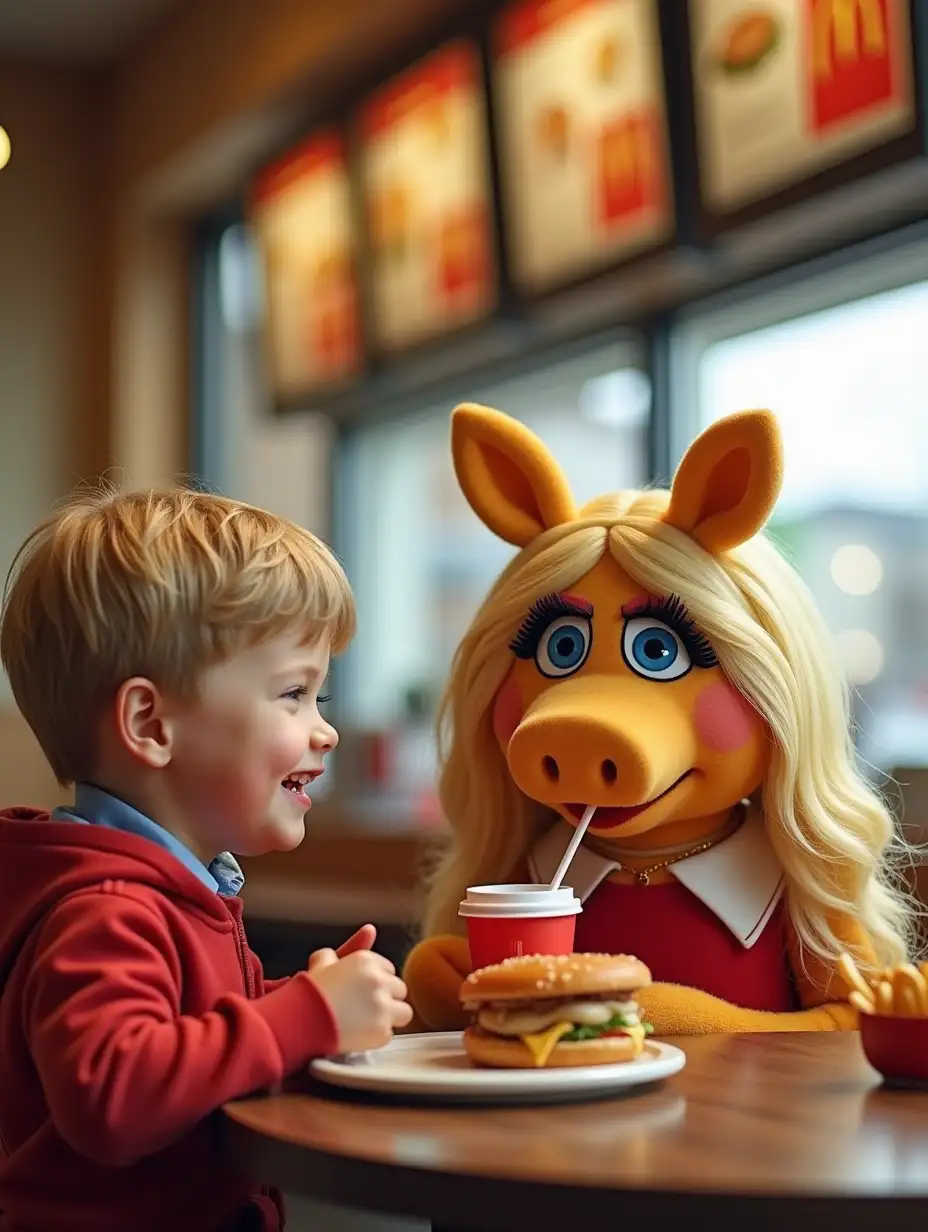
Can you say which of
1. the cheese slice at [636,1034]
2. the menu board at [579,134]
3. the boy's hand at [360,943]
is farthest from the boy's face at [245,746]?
the menu board at [579,134]

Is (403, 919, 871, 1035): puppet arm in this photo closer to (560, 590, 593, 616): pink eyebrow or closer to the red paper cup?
the red paper cup

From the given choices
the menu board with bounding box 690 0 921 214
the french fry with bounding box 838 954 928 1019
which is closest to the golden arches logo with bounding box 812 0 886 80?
the menu board with bounding box 690 0 921 214

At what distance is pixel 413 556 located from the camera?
451 centimetres

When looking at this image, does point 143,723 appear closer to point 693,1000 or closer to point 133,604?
point 133,604

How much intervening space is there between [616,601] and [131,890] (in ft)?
2.14

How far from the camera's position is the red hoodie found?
116 cm

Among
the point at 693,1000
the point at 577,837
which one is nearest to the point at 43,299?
the point at 577,837

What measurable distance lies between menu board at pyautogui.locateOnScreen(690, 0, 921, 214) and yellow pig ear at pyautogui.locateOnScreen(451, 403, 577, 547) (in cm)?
104

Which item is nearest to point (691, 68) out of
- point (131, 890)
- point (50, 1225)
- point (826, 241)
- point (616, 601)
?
point (826, 241)

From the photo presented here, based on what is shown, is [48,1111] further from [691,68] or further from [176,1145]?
[691,68]

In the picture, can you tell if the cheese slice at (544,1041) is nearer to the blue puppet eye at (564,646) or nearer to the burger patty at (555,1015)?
the burger patty at (555,1015)

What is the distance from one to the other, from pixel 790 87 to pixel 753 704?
4.75 ft

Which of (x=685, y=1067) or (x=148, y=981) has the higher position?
(x=148, y=981)

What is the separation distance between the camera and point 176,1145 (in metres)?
1.28
